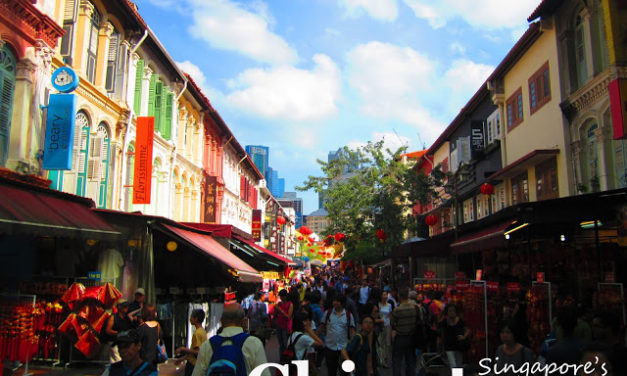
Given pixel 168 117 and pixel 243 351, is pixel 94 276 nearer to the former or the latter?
pixel 243 351

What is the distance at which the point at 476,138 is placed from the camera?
2394cm

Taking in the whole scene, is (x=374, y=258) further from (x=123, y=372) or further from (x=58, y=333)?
(x=123, y=372)

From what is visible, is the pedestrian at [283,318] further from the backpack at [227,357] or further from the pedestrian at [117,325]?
the backpack at [227,357]

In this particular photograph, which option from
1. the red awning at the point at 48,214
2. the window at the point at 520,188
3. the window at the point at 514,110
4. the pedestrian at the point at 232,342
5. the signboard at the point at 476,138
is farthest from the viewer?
the signboard at the point at 476,138

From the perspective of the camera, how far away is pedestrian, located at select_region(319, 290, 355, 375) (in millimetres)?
8281

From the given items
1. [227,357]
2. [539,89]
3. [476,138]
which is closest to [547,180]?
[539,89]

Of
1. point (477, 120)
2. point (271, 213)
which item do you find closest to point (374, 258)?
point (477, 120)

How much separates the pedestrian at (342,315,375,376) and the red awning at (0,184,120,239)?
5272 mm

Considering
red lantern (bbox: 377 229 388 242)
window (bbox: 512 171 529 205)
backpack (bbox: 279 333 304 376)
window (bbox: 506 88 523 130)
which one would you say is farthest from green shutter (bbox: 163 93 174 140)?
backpack (bbox: 279 333 304 376)

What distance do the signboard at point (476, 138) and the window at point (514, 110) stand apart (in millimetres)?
3115

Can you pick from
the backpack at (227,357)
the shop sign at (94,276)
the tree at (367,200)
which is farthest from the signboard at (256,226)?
the backpack at (227,357)

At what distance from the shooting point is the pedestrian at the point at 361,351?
25.3 feet

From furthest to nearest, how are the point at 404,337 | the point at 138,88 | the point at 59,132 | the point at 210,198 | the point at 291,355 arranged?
the point at 210,198 < the point at 138,88 < the point at 59,132 < the point at 404,337 < the point at 291,355

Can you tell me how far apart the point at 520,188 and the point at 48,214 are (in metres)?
16.5
